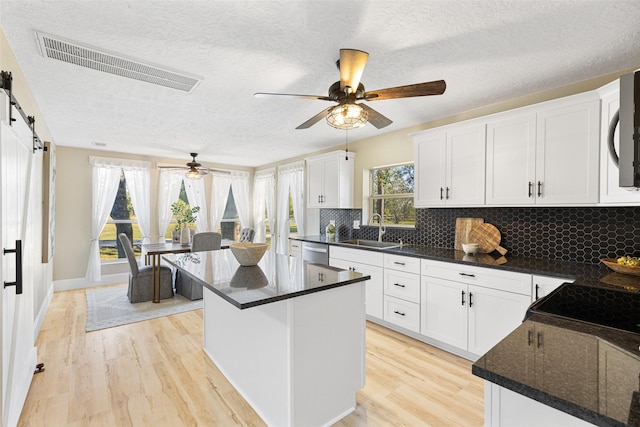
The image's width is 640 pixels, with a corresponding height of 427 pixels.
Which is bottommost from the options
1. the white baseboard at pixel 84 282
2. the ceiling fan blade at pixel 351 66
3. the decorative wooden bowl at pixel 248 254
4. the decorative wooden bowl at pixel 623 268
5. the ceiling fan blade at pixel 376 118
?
the white baseboard at pixel 84 282

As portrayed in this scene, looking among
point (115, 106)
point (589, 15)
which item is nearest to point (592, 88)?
point (589, 15)

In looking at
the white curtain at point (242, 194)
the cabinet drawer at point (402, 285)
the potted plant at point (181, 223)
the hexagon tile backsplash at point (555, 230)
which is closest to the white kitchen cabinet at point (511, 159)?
the hexagon tile backsplash at point (555, 230)

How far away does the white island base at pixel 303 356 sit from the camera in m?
1.69

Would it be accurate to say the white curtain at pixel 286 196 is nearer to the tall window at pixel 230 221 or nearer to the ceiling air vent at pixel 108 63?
the tall window at pixel 230 221

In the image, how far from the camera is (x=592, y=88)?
96.0 inches

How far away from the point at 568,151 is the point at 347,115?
6.04 ft

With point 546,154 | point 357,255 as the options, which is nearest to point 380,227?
point 357,255

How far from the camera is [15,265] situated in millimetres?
1830

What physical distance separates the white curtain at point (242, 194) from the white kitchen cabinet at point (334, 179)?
103 inches

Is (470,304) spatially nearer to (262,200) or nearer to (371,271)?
(371,271)

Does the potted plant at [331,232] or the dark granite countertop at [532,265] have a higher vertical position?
the potted plant at [331,232]

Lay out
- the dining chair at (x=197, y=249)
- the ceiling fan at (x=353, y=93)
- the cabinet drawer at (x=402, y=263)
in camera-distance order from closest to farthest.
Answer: the ceiling fan at (x=353, y=93), the cabinet drawer at (x=402, y=263), the dining chair at (x=197, y=249)

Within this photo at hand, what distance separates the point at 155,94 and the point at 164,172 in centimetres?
340

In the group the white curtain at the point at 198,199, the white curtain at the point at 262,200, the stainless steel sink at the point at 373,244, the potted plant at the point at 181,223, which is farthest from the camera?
the white curtain at the point at 262,200
